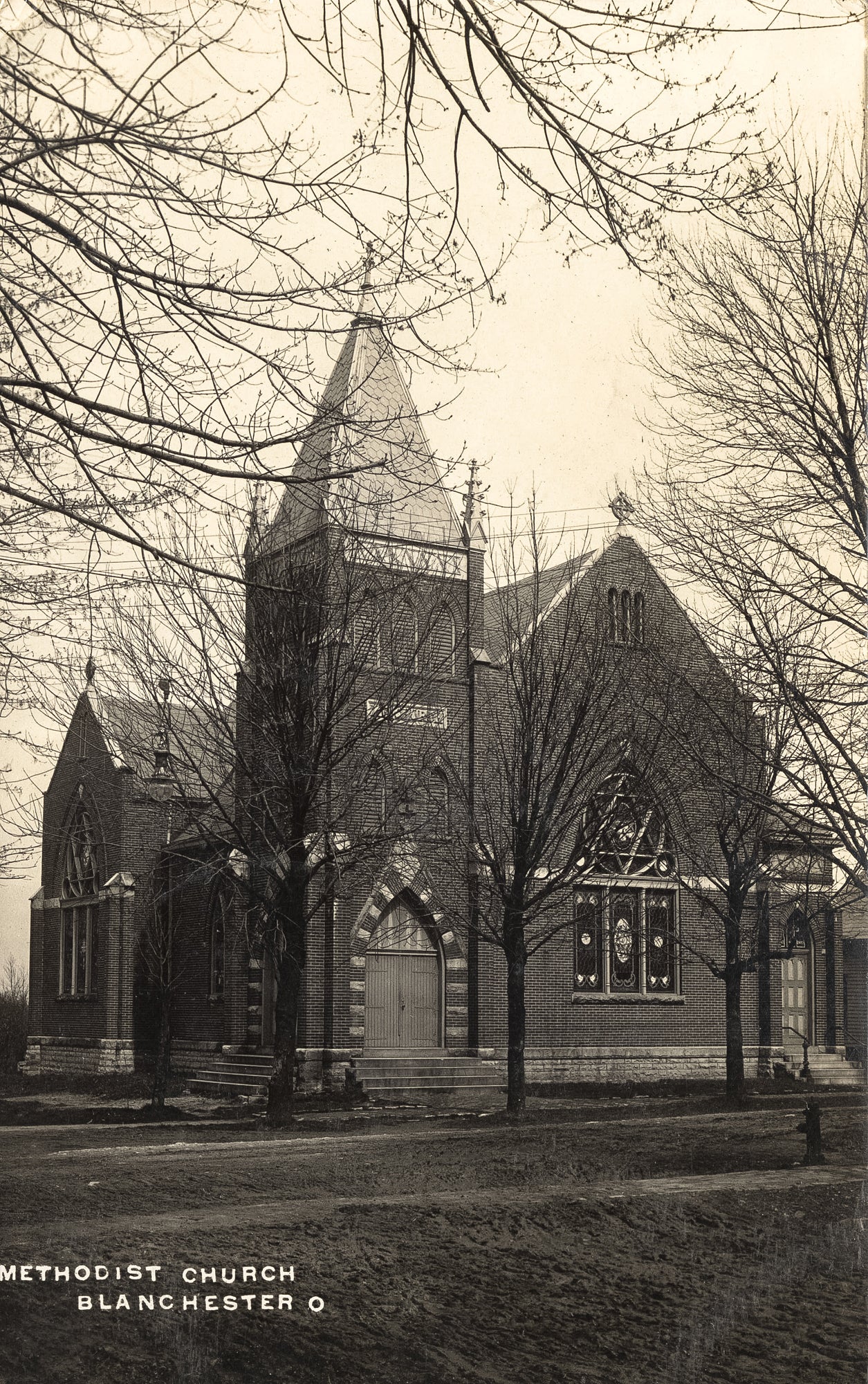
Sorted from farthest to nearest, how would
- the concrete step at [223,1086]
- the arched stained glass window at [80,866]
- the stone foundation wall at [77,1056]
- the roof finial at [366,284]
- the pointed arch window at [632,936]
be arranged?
the arched stained glass window at [80,866], the stone foundation wall at [77,1056], the pointed arch window at [632,936], the concrete step at [223,1086], the roof finial at [366,284]

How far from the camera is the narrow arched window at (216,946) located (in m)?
27.9

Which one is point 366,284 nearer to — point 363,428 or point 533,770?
point 363,428

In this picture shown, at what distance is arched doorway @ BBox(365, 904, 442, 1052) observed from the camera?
952 inches

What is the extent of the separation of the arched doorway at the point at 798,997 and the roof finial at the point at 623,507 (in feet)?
56.9

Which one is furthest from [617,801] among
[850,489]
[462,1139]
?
[850,489]

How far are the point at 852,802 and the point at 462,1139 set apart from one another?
652cm

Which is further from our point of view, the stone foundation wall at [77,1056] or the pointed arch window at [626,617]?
the stone foundation wall at [77,1056]

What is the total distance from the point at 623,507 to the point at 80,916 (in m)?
22.2

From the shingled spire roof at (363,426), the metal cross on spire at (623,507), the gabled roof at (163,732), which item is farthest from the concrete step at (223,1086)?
the shingled spire roof at (363,426)

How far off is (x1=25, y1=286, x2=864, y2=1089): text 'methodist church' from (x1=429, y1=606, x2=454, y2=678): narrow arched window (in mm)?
89

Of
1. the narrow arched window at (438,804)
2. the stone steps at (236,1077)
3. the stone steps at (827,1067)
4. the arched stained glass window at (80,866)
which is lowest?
the stone steps at (827,1067)

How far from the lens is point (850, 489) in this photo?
38.4 feet

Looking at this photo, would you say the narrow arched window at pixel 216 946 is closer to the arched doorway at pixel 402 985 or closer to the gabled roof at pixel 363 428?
the arched doorway at pixel 402 985

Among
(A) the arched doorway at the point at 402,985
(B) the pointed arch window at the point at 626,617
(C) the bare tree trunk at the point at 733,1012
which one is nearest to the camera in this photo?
(B) the pointed arch window at the point at 626,617
